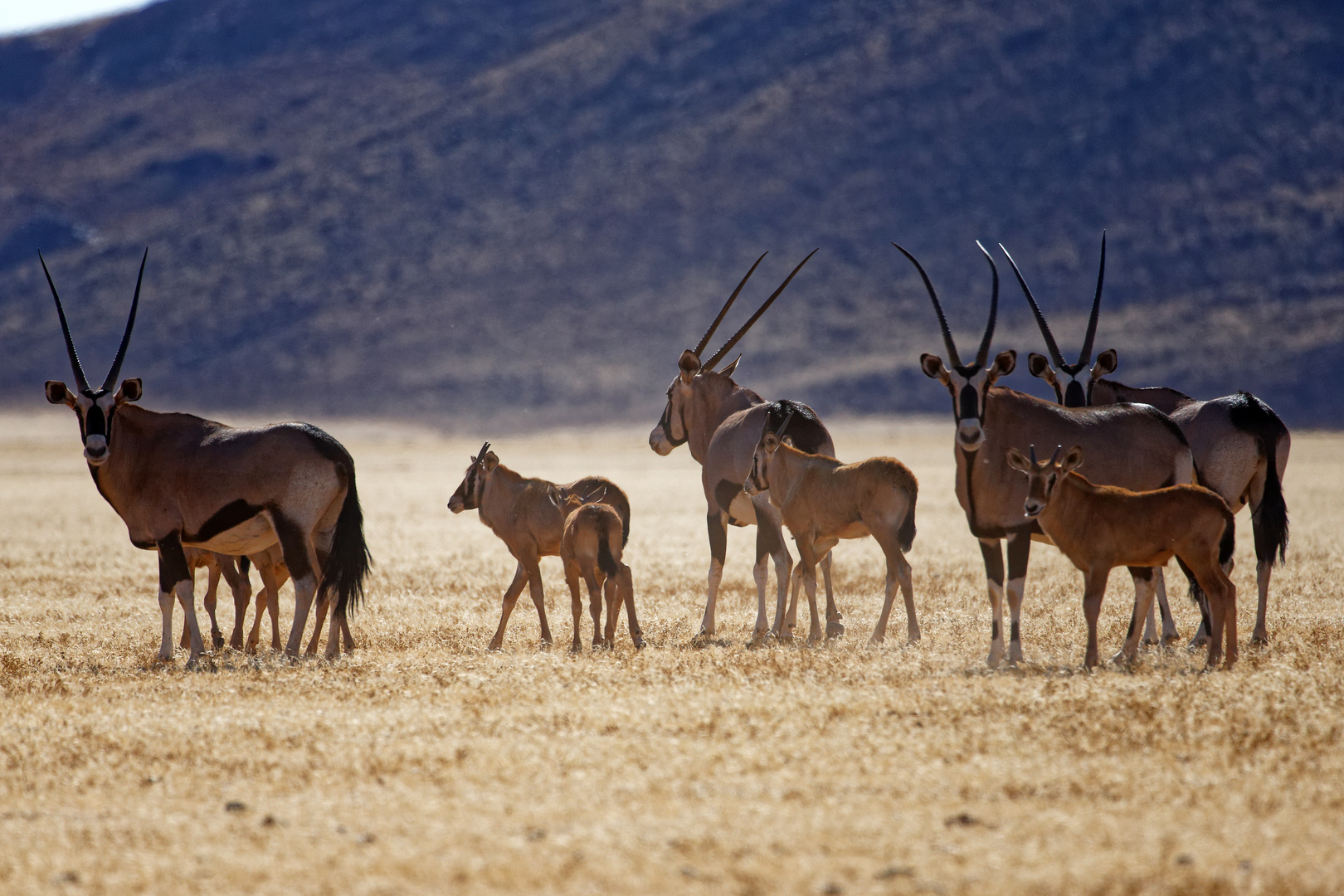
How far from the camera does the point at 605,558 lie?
44.7 feet

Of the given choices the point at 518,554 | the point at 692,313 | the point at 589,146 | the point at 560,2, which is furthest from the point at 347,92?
the point at 518,554

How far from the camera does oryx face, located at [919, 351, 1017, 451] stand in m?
11.6

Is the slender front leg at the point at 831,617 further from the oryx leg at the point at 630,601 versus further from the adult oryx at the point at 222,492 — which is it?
the adult oryx at the point at 222,492

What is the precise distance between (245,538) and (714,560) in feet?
14.9

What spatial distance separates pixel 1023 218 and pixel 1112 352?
8582cm

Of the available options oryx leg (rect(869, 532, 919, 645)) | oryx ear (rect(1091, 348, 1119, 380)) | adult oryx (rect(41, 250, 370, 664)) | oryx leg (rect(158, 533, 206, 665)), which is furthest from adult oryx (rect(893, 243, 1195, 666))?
oryx leg (rect(158, 533, 206, 665))

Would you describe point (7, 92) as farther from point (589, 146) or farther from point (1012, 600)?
point (1012, 600)

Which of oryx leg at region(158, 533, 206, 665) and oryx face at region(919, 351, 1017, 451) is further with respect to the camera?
oryx leg at region(158, 533, 206, 665)

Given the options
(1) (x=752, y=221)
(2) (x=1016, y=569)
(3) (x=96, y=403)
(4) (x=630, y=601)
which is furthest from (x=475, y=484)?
(1) (x=752, y=221)

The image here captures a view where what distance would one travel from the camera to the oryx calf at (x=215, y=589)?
14227 millimetres

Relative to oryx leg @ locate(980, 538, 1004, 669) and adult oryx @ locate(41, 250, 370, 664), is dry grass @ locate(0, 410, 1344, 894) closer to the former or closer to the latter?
oryx leg @ locate(980, 538, 1004, 669)

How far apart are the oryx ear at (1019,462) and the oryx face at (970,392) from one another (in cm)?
32

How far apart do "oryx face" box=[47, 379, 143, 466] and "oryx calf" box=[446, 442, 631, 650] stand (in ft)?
10.7

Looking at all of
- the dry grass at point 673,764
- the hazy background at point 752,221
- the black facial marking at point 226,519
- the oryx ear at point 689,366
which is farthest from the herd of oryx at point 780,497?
the hazy background at point 752,221
